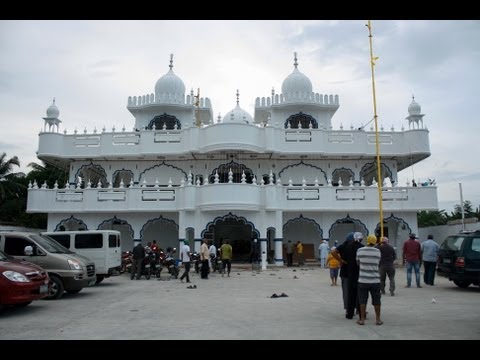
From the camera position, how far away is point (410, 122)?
2656 centimetres

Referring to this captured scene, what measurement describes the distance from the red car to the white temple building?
44.6 ft

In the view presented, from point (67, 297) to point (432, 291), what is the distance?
10.0 m

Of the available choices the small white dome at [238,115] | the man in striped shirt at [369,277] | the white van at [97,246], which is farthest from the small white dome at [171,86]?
the man in striped shirt at [369,277]

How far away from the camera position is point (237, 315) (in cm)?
884

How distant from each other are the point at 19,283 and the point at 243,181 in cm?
1507

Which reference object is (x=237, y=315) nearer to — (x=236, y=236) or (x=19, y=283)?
(x=19, y=283)

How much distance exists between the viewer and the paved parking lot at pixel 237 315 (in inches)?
278

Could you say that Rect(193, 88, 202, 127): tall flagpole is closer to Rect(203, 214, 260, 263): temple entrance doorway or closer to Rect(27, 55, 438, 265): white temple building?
Rect(27, 55, 438, 265): white temple building

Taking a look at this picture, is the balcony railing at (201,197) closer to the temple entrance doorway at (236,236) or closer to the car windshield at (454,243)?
the temple entrance doorway at (236,236)

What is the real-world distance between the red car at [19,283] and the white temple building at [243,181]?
13586mm

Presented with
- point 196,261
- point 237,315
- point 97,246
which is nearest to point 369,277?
point 237,315

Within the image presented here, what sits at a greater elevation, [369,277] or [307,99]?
[307,99]

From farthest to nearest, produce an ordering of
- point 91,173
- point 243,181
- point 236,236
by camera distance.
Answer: point 91,173
point 236,236
point 243,181

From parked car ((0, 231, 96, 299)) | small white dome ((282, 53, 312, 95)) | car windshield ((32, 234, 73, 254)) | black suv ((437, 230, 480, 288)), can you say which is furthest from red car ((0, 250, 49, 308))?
small white dome ((282, 53, 312, 95))
